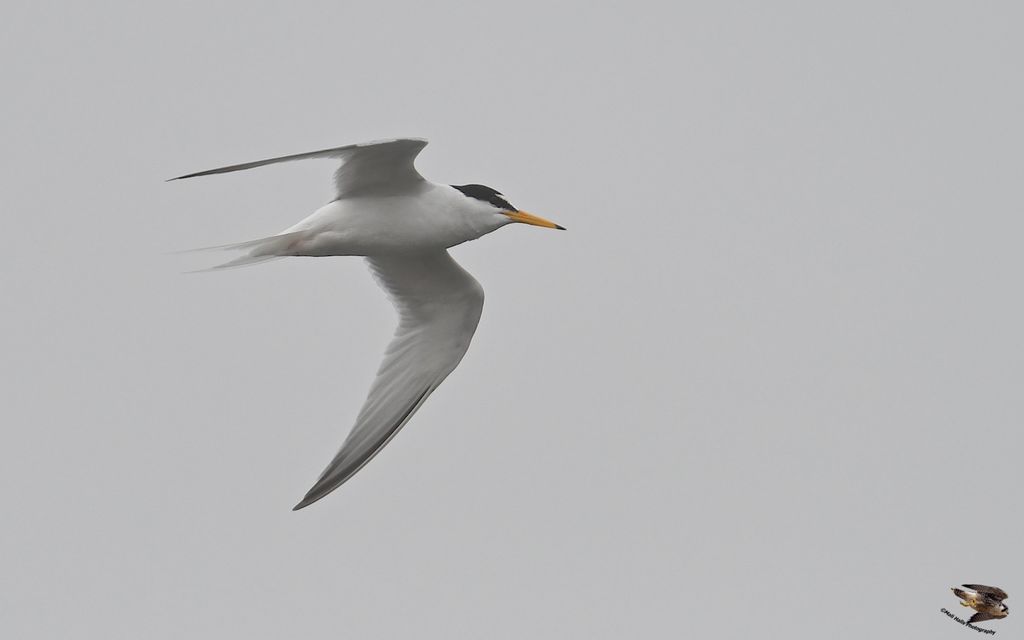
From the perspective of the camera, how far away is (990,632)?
8.87 metres

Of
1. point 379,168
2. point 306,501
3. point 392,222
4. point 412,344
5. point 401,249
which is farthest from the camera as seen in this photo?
point 412,344

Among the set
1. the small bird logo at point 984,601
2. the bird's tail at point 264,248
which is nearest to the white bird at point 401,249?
the bird's tail at point 264,248

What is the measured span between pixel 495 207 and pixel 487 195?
12 cm

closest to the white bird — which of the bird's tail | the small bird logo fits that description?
the bird's tail

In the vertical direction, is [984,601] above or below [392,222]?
below

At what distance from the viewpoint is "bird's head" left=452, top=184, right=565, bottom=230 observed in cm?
1184

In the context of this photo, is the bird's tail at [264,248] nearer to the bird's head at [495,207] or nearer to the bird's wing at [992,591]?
the bird's head at [495,207]

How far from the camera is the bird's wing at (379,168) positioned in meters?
11.0

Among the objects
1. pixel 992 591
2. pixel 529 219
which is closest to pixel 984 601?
pixel 992 591

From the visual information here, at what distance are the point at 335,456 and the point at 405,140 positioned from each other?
350 centimetres

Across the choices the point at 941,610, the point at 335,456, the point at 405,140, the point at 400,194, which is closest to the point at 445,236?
the point at 400,194

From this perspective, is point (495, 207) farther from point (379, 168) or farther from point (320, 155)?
point (320, 155)

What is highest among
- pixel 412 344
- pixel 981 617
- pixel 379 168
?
pixel 379 168

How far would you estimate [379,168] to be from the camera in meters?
11.5
